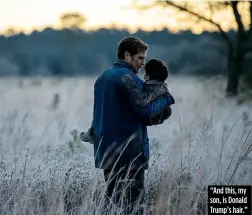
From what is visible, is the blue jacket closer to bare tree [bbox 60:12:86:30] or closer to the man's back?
the man's back

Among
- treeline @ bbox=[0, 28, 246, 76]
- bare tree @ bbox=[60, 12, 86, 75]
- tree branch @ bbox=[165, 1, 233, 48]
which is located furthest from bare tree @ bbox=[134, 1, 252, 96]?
bare tree @ bbox=[60, 12, 86, 75]

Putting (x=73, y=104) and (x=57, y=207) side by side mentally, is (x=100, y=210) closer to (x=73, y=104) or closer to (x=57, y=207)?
(x=57, y=207)

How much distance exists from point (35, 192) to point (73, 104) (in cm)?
1029

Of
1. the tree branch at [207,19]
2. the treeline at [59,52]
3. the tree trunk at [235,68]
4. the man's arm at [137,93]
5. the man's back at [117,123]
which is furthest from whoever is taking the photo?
the treeline at [59,52]

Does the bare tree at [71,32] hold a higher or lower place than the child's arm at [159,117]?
higher

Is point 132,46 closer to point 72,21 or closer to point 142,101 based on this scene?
point 142,101

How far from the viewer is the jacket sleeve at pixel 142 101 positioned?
4504 mm

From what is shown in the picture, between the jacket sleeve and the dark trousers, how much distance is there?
458mm

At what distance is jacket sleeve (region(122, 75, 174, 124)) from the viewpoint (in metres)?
4.50

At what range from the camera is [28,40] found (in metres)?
68.1
